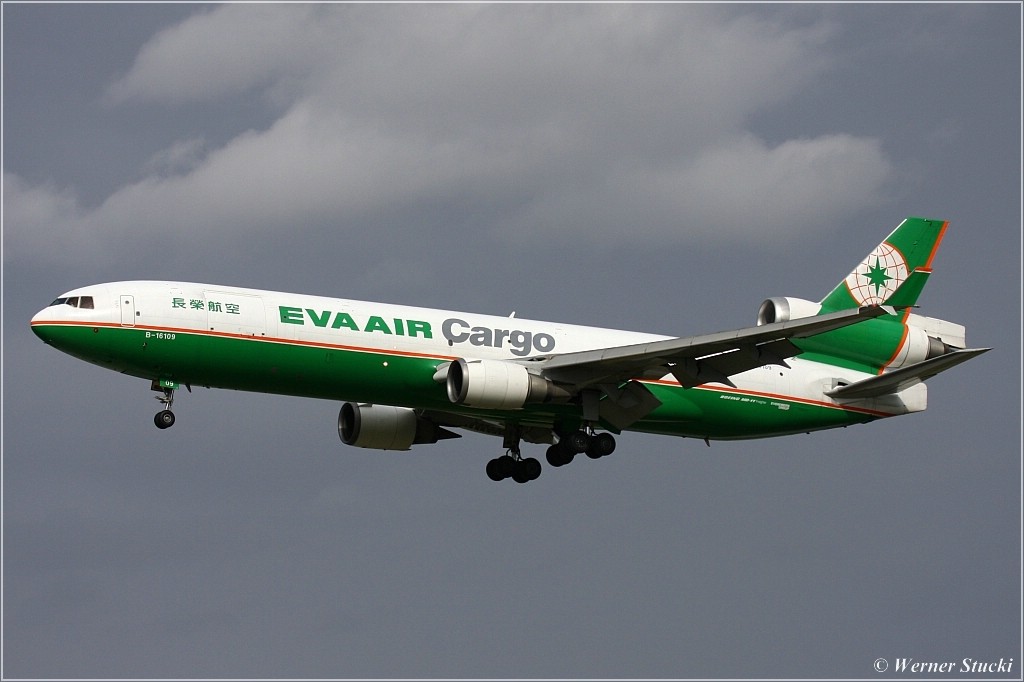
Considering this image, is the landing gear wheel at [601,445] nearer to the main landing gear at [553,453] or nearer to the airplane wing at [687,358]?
the main landing gear at [553,453]

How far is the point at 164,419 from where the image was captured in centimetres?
4366

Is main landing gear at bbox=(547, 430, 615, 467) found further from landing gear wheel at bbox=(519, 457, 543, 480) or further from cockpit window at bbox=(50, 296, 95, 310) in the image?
cockpit window at bbox=(50, 296, 95, 310)

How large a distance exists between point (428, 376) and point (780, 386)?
12.9 metres

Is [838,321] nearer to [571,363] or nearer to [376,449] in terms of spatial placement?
[571,363]

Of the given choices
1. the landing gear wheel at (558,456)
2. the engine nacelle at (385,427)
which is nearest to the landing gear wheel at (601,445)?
the landing gear wheel at (558,456)

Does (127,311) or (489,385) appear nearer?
(127,311)

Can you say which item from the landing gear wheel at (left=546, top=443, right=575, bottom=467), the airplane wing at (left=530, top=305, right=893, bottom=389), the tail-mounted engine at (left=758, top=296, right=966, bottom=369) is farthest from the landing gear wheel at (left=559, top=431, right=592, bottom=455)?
the tail-mounted engine at (left=758, top=296, right=966, bottom=369)

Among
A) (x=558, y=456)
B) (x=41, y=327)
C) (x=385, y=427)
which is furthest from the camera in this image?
(x=385, y=427)

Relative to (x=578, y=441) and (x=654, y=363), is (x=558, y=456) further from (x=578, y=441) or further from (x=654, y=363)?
(x=654, y=363)

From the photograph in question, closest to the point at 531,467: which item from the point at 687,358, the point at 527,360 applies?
the point at 527,360

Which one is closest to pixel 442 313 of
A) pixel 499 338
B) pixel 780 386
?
pixel 499 338

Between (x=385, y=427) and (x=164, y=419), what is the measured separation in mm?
9776

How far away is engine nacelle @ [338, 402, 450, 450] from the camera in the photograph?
168ft

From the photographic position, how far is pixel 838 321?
131 feet
